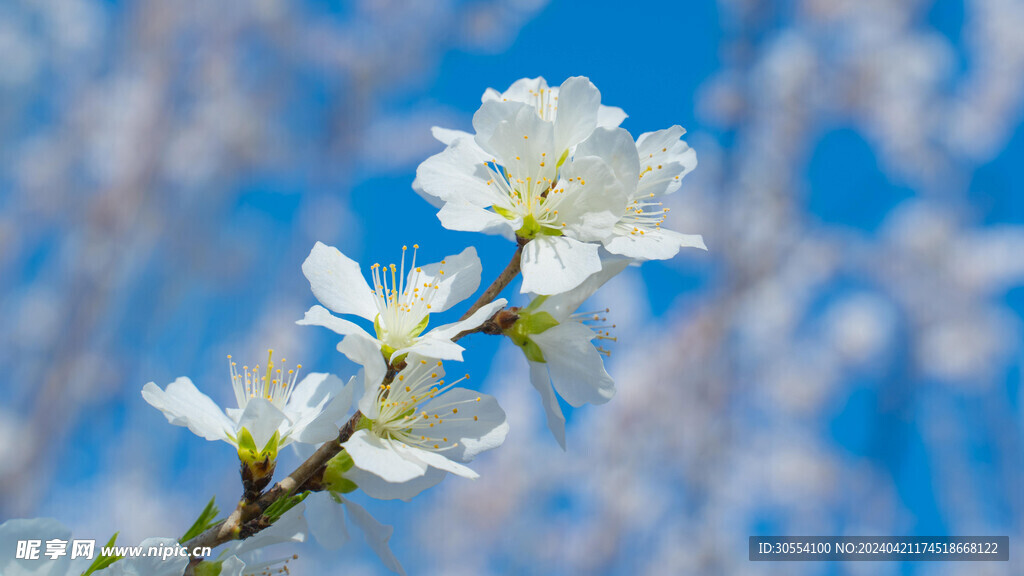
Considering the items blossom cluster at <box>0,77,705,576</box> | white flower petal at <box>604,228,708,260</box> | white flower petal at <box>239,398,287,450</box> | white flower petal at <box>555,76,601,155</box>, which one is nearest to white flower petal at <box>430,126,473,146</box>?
blossom cluster at <box>0,77,705,576</box>

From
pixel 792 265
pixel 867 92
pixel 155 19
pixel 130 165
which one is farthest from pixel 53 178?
pixel 867 92

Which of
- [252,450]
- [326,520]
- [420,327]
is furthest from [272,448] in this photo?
[420,327]

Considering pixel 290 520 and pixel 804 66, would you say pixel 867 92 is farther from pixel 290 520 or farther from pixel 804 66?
pixel 290 520

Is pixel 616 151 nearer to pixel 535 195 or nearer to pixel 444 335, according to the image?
pixel 535 195

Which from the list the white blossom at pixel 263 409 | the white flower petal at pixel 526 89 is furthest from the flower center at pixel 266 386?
the white flower petal at pixel 526 89

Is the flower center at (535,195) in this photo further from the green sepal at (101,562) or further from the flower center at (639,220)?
the green sepal at (101,562)
